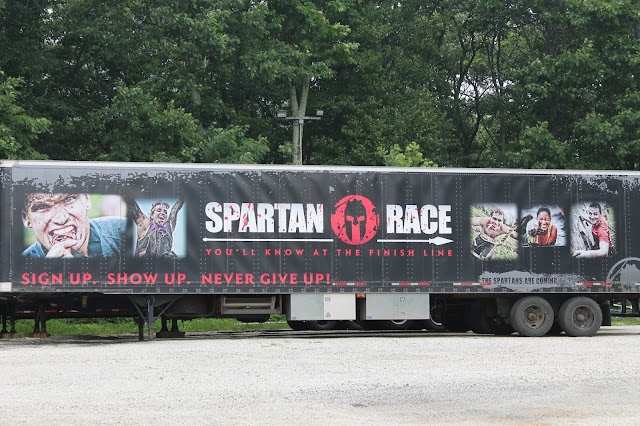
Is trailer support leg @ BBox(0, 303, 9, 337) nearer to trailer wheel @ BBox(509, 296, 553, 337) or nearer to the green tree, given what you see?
the green tree

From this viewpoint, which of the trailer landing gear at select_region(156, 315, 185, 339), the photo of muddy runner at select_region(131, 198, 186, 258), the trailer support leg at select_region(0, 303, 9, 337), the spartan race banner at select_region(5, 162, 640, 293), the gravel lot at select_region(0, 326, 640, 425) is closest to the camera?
the gravel lot at select_region(0, 326, 640, 425)

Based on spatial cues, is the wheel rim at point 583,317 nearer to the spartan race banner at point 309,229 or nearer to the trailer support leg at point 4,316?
the spartan race banner at point 309,229

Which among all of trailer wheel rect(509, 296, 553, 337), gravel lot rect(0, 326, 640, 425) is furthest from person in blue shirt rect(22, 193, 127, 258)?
trailer wheel rect(509, 296, 553, 337)

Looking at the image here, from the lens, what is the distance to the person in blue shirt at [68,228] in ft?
59.6

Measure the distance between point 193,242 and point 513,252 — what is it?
6.74 metres

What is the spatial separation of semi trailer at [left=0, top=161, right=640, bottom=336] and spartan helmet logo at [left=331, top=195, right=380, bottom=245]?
0.10 feet

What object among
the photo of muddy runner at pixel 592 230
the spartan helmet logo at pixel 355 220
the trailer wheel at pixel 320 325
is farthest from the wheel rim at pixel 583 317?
the trailer wheel at pixel 320 325

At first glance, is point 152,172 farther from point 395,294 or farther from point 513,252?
point 513,252

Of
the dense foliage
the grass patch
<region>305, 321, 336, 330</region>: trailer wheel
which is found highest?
the dense foliage

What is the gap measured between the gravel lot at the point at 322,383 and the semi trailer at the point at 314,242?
55.4 inches

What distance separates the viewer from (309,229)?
19141 mm

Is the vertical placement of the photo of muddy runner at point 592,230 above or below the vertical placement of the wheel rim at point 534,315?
above

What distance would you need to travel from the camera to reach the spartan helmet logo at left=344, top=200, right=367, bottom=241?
19.3 metres

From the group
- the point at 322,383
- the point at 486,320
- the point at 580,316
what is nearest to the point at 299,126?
the point at 486,320
